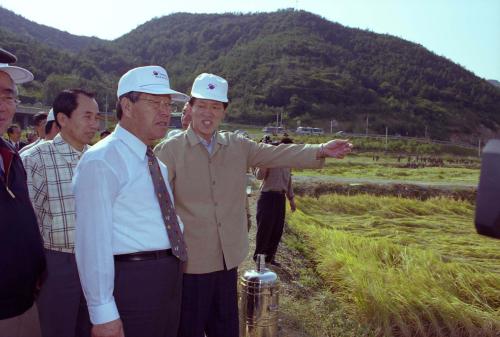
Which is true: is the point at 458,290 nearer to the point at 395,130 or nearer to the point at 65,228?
the point at 65,228

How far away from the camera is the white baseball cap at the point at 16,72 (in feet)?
7.34

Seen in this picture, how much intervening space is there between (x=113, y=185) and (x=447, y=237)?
954 centimetres

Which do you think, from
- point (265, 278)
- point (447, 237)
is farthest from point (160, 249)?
point (447, 237)

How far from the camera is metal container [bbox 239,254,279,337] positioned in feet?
11.8

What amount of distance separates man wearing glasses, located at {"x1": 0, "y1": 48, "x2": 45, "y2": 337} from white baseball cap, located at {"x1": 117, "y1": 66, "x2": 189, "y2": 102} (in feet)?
1.54

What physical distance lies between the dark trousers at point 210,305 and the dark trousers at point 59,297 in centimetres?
60

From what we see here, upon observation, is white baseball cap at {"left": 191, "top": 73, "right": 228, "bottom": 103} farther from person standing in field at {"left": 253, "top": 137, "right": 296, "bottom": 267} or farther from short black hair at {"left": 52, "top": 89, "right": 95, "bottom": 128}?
person standing in field at {"left": 253, "top": 137, "right": 296, "bottom": 267}

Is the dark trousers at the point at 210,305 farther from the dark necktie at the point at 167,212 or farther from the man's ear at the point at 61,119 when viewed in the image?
the man's ear at the point at 61,119

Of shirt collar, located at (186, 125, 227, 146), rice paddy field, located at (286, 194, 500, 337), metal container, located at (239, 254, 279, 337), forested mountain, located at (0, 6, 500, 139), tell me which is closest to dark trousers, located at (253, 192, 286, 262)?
rice paddy field, located at (286, 194, 500, 337)

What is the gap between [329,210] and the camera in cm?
1338

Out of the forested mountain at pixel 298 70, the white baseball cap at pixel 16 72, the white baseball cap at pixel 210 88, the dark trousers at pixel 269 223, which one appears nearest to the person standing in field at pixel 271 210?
the dark trousers at pixel 269 223

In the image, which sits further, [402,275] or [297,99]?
[297,99]

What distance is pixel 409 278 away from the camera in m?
5.48

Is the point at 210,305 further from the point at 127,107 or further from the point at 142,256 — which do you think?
the point at 127,107
